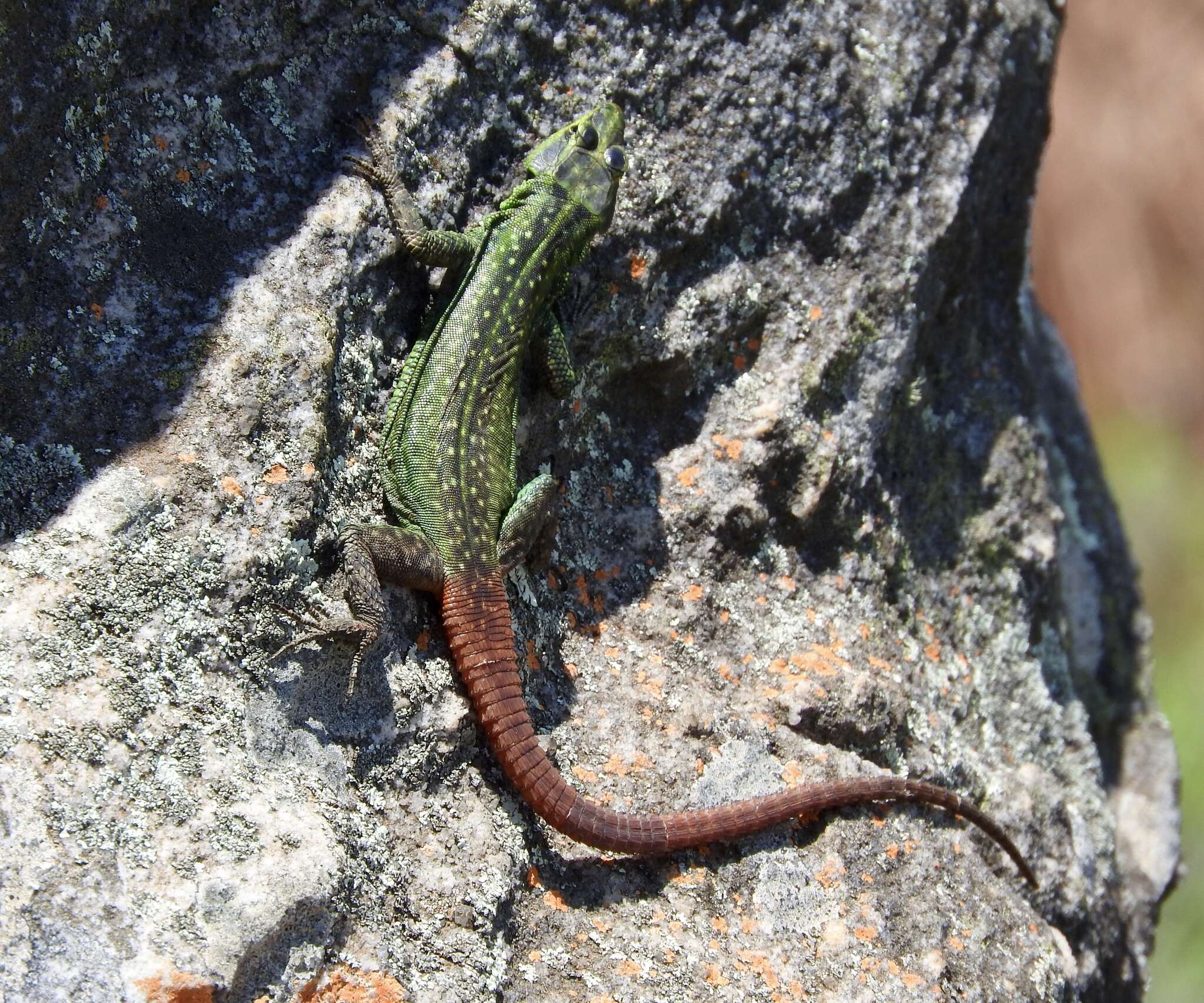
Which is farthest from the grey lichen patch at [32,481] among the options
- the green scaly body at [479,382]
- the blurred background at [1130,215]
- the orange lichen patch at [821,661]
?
the blurred background at [1130,215]

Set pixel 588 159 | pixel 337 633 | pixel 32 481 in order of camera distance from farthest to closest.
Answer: pixel 588 159 → pixel 337 633 → pixel 32 481

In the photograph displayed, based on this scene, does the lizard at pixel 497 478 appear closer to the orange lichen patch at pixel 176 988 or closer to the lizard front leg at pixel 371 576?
the lizard front leg at pixel 371 576

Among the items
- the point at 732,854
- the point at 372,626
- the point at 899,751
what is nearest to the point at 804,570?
the point at 899,751

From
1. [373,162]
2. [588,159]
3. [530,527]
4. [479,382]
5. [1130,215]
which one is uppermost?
[1130,215]

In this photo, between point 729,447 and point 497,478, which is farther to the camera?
point 729,447

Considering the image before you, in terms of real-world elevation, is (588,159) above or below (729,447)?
above

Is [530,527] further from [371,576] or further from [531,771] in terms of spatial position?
[531,771]

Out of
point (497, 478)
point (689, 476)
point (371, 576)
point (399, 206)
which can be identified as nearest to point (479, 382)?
point (497, 478)
